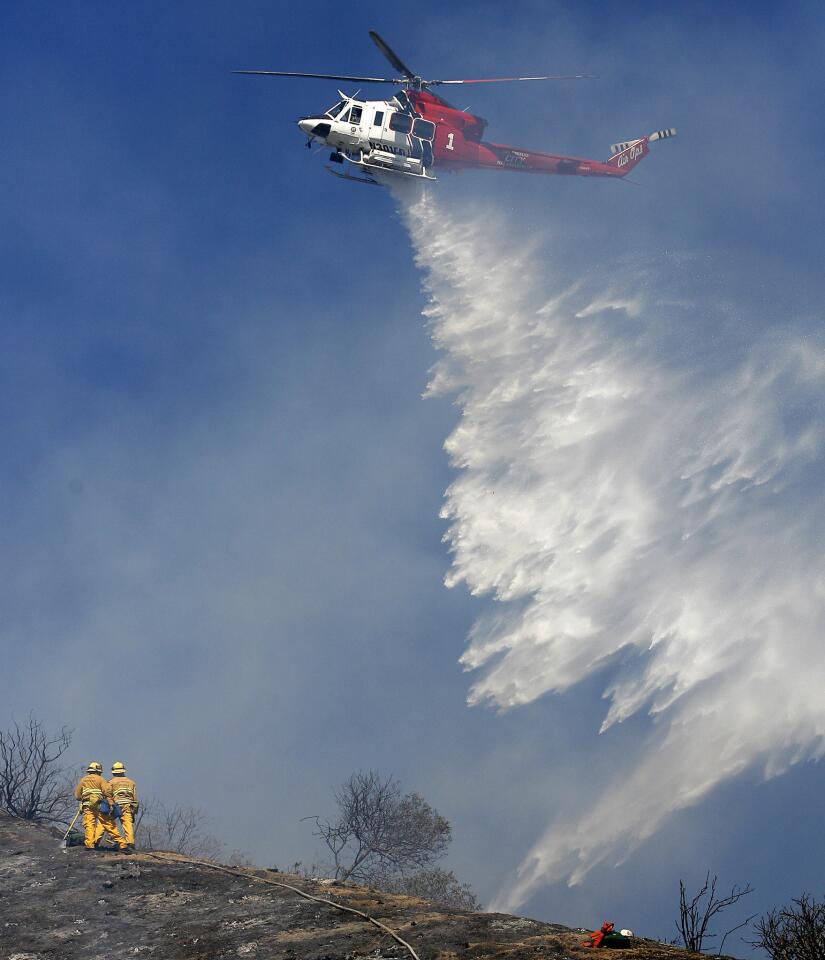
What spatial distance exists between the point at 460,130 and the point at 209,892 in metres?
41.3

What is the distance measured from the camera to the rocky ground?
14.0 m

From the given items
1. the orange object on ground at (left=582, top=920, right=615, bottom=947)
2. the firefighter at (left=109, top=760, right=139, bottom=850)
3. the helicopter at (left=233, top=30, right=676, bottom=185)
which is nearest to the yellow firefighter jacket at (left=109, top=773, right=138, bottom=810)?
the firefighter at (left=109, top=760, right=139, bottom=850)

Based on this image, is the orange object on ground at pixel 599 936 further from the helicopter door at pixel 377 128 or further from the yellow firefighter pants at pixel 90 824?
the helicopter door at pixel 377 128

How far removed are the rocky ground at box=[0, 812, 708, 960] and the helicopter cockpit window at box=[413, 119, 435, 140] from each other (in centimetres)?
3529

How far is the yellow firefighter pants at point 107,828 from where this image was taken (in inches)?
826

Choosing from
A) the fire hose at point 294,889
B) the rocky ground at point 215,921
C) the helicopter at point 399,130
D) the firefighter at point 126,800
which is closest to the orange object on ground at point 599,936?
the rocky ground at point 215,921

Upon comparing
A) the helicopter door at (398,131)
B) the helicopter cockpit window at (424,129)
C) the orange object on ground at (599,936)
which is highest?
the helicopter cockpit window at (424,129)

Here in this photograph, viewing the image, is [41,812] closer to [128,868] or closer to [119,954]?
[128,868]

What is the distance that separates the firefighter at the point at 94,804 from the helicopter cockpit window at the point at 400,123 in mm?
32825

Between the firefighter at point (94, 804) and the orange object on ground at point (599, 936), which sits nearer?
the orange object on ground at point (599, 936)

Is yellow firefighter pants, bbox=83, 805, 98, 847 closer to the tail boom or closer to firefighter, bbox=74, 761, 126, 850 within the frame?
firefighter, bbox=74, 761, 126, 850

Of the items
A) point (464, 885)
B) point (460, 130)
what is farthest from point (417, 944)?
point (460, 130)

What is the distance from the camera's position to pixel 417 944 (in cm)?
1415

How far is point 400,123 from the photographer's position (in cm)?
4225
